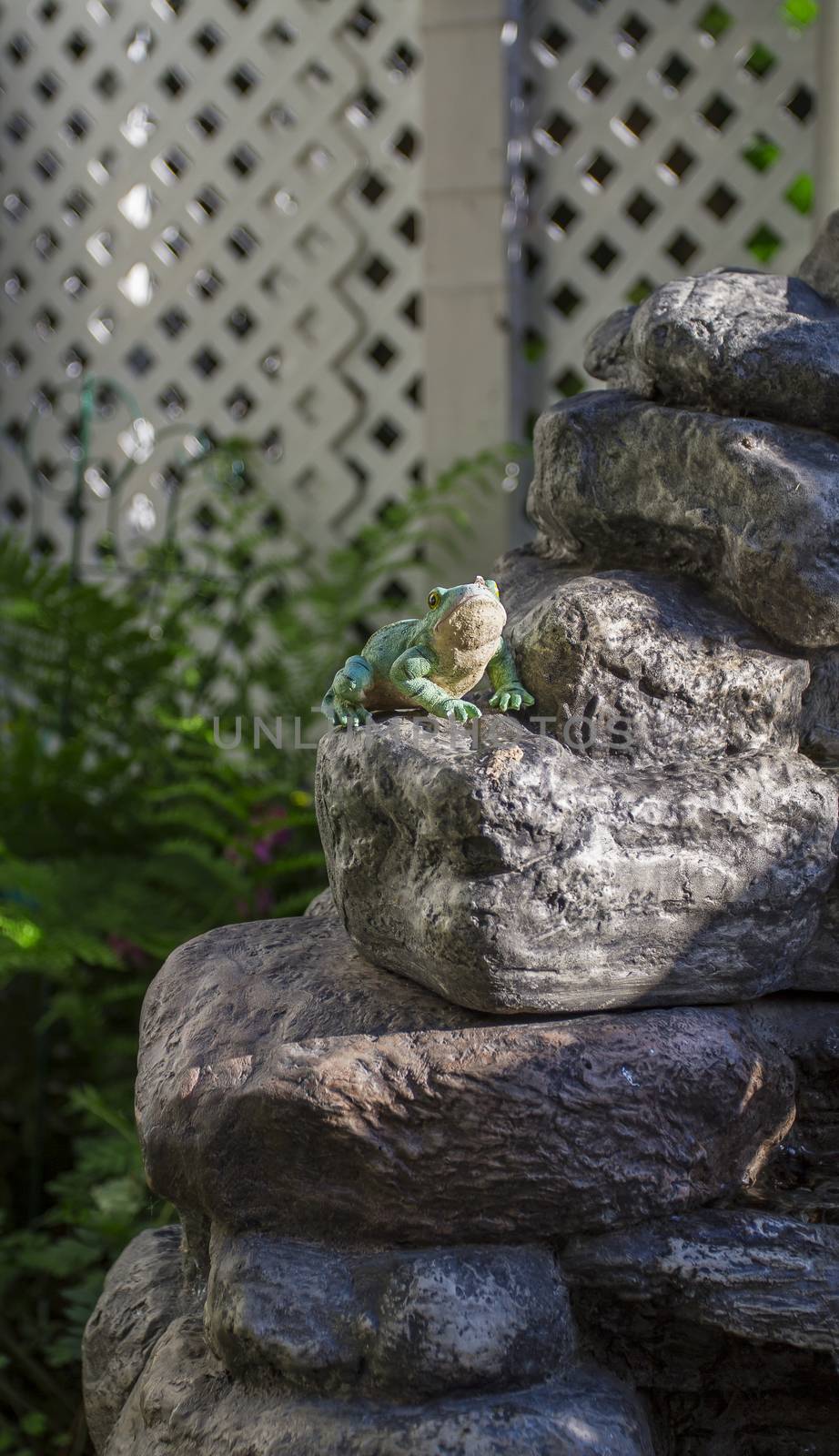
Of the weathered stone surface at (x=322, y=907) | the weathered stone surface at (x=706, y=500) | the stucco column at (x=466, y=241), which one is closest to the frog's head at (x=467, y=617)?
the weathered stone surface at (x=706, y=500)

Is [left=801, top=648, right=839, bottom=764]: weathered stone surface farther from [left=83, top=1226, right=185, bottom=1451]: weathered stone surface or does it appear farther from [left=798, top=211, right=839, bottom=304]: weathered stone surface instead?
[left=83, top=1226, right=185, bottom=1451]: weathered stone surface

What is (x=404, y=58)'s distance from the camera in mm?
4988

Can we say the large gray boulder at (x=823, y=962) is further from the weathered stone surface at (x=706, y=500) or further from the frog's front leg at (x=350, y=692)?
the frog's front leg at (x=350, y=692)

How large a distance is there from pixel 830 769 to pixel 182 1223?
1.23 meters

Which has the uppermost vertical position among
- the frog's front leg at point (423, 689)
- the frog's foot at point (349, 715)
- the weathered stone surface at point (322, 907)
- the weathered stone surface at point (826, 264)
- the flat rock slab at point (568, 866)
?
the weathered stone surface at point (826, 264)

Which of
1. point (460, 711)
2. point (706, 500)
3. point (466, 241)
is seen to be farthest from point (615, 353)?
point (466, 241)

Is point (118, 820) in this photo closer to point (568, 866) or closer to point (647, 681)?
point (647, 681)

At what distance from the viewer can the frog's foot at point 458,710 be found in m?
1.99

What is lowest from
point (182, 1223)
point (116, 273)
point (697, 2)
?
point (182, 1223)

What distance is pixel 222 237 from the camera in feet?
16.6

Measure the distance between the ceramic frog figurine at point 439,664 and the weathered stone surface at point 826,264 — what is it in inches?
36.2

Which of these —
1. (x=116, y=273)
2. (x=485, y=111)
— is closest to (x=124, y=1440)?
(x=485, y=111)

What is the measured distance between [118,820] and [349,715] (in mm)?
2156

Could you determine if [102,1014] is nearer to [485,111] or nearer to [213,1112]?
[213,1112]
